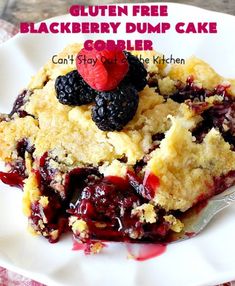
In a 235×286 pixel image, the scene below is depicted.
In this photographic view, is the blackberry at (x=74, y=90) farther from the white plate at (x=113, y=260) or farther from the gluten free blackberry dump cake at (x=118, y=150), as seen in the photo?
the white plate at (x=113, y=260)

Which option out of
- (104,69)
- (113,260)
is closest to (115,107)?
(104,69)

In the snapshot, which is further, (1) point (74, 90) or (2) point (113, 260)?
(1) point (74, 90)

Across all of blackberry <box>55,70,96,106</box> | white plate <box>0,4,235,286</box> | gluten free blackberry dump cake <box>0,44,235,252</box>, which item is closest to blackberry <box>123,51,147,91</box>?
gluten free blackberry dump cake <box>0,44,235,252</box>

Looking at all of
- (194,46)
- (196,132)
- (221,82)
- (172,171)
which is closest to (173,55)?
(194,46)

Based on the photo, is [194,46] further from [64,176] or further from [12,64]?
[64,176]

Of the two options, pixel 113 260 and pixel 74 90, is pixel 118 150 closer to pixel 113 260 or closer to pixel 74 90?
pixel 74 90

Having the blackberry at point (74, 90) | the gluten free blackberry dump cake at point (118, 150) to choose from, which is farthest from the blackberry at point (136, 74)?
the blackberry at point (74, 90)
